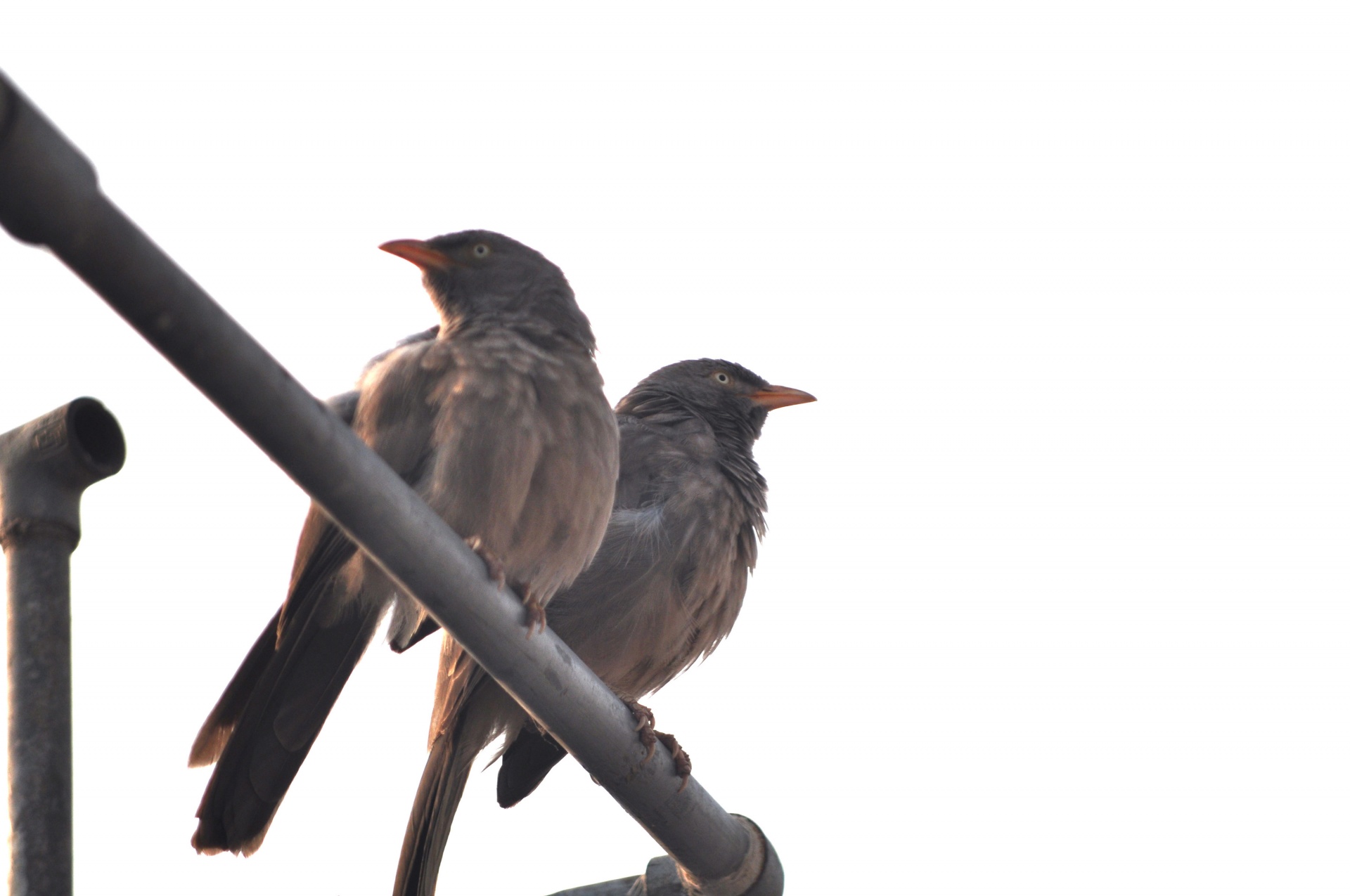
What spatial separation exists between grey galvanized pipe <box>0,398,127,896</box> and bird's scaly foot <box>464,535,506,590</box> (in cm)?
56

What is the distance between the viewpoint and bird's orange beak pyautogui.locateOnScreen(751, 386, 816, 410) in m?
6.55

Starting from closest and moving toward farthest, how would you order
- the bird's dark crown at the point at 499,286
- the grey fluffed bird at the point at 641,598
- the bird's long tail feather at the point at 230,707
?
the bird's long tail feather at the point at 230,707 → the bird's dark crown at the point at 499,286 → the grey fluffed bird at the point at 641,598

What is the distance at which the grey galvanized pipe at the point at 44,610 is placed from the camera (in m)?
1.85

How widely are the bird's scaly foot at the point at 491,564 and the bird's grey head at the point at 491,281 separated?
3.43ft

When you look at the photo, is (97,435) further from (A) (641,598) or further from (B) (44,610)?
(A) (641,598)

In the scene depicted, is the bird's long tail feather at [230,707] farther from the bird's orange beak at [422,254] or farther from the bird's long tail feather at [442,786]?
the bird's orange beak at [422,254]

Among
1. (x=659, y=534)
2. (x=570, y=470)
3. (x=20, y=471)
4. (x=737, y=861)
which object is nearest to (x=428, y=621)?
(x=570, y=470)

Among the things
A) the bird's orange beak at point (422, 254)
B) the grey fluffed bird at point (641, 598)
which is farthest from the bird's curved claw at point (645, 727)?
the bird's orange beak at point (422, 254)

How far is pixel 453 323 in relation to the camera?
4609 mm

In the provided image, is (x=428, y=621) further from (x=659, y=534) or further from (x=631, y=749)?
(x=631, y=749)

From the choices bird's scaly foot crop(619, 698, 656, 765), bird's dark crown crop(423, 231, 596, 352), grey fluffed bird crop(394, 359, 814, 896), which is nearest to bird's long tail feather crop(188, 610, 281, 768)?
bird's scaly foot crop(619, 698, 656, 765)

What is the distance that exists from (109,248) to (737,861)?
2.00m

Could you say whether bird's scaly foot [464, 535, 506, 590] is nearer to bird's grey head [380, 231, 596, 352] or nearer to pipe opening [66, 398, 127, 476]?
pipe opening [66, 398, 127, 476]

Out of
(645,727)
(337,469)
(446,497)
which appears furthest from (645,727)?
(337,469)
